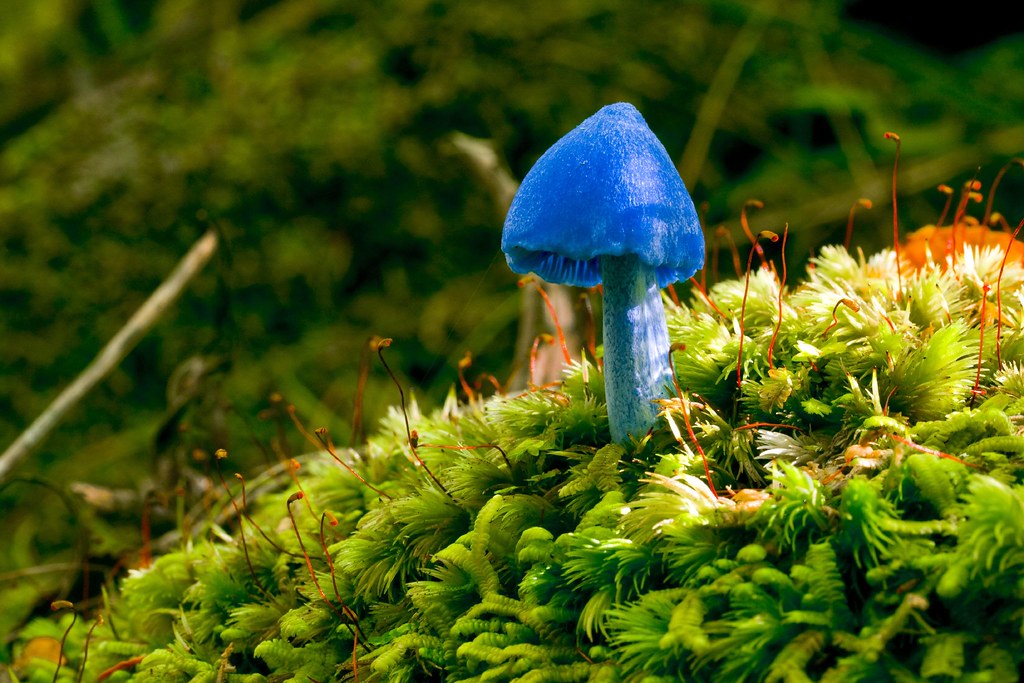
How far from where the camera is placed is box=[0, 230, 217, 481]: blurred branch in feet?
6.93

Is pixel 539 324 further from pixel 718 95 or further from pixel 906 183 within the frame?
pixel 906 183

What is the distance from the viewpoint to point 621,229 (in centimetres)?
123

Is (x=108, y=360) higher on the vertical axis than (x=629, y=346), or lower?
lower

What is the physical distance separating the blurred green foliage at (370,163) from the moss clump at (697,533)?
1.41 meters

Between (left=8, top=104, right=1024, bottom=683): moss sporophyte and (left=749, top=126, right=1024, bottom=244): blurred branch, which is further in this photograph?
(left=749, top=126, right=1024, bottom=244): blurred branch

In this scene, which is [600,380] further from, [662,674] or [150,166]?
[150,166]

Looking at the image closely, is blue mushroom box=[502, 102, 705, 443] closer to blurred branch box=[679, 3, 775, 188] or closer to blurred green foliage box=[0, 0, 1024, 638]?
blurred green foliage box=[0, 0, 1024, 638]

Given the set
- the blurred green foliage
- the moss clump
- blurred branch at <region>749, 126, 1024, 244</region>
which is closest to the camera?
the moss clump

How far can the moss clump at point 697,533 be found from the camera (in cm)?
105

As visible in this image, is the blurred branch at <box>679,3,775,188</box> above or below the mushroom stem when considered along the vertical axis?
above

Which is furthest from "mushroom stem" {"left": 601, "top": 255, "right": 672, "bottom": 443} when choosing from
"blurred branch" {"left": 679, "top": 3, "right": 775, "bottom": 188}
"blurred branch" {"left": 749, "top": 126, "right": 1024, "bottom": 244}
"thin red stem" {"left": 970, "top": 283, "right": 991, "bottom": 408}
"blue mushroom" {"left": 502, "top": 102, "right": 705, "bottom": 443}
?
"blurred branch" {"left": 749, "top": 126, "right": 1024, "bottom": 244}

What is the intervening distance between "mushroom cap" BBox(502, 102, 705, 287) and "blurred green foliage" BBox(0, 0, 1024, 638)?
65.0 inches

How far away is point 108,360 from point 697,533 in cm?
182

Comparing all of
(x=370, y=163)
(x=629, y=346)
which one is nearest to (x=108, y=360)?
(x=370, y=163)
